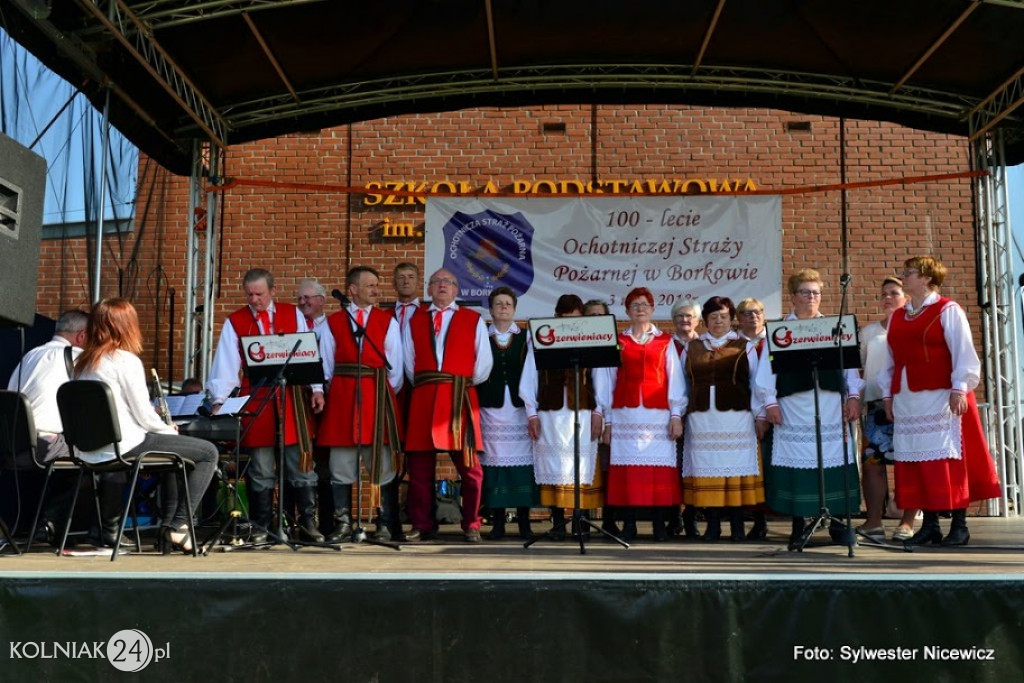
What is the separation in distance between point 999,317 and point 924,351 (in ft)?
10.0

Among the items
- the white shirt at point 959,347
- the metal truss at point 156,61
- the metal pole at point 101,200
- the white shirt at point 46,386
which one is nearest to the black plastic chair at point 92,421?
the white shirt at point 46,386

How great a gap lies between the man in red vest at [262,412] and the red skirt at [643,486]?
75.2 inches

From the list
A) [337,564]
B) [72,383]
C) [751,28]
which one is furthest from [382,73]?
[337,564]

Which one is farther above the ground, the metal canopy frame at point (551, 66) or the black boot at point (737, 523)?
the metal canopy frame at point (551, 66)

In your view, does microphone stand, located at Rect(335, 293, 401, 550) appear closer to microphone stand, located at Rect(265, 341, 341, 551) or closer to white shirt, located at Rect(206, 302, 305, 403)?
microphone stand, located at Rect(265, 341, 341, 551)

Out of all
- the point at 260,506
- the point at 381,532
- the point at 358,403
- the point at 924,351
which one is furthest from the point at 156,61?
the point at 924,351

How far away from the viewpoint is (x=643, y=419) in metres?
6.92

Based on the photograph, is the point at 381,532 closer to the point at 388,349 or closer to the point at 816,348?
the point at 388,349

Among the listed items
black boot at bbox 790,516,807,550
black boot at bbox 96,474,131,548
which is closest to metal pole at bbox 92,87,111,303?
black boot at bbox 96,474,131,548

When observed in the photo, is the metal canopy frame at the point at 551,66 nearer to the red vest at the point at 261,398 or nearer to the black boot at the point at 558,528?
the red vest at the point at 261,398

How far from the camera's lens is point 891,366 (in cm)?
666

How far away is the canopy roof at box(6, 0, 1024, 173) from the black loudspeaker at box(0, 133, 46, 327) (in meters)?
2.98

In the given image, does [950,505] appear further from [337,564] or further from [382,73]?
[382,73]

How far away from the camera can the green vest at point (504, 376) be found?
23.5 feet
